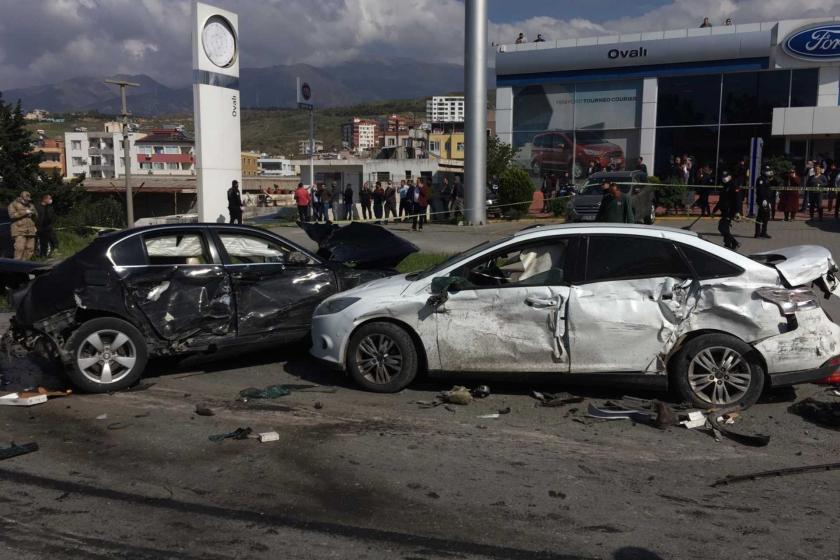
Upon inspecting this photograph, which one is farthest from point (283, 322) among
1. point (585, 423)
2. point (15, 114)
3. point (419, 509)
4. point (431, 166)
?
point (431, 166)

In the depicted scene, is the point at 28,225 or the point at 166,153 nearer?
the point at 28,225

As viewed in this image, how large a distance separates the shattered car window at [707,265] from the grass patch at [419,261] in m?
7.36

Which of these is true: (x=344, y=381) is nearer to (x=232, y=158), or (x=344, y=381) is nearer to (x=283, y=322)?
(x=283, y=322)

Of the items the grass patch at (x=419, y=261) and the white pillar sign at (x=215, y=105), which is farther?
the white pillar sign at (x=215, y=105)

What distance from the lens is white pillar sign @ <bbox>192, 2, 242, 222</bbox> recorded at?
24844mm

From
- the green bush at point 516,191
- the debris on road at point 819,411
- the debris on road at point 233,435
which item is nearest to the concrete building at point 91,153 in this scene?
the green bush at point 516,191

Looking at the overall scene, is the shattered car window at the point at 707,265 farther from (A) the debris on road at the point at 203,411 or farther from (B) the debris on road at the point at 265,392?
(A) the debris on road at the point at 203,411

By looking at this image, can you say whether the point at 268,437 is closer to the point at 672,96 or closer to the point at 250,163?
the point at 672,96

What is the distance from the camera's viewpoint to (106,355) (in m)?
7.35

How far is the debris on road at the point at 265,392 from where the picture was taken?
23.6ft

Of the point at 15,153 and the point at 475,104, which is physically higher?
the point at 475,104

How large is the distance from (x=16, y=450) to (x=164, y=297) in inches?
88.5

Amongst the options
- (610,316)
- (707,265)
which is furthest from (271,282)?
(707,265)

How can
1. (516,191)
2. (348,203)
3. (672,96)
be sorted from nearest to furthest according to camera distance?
(516,191) → (348,203) → (672,96)
